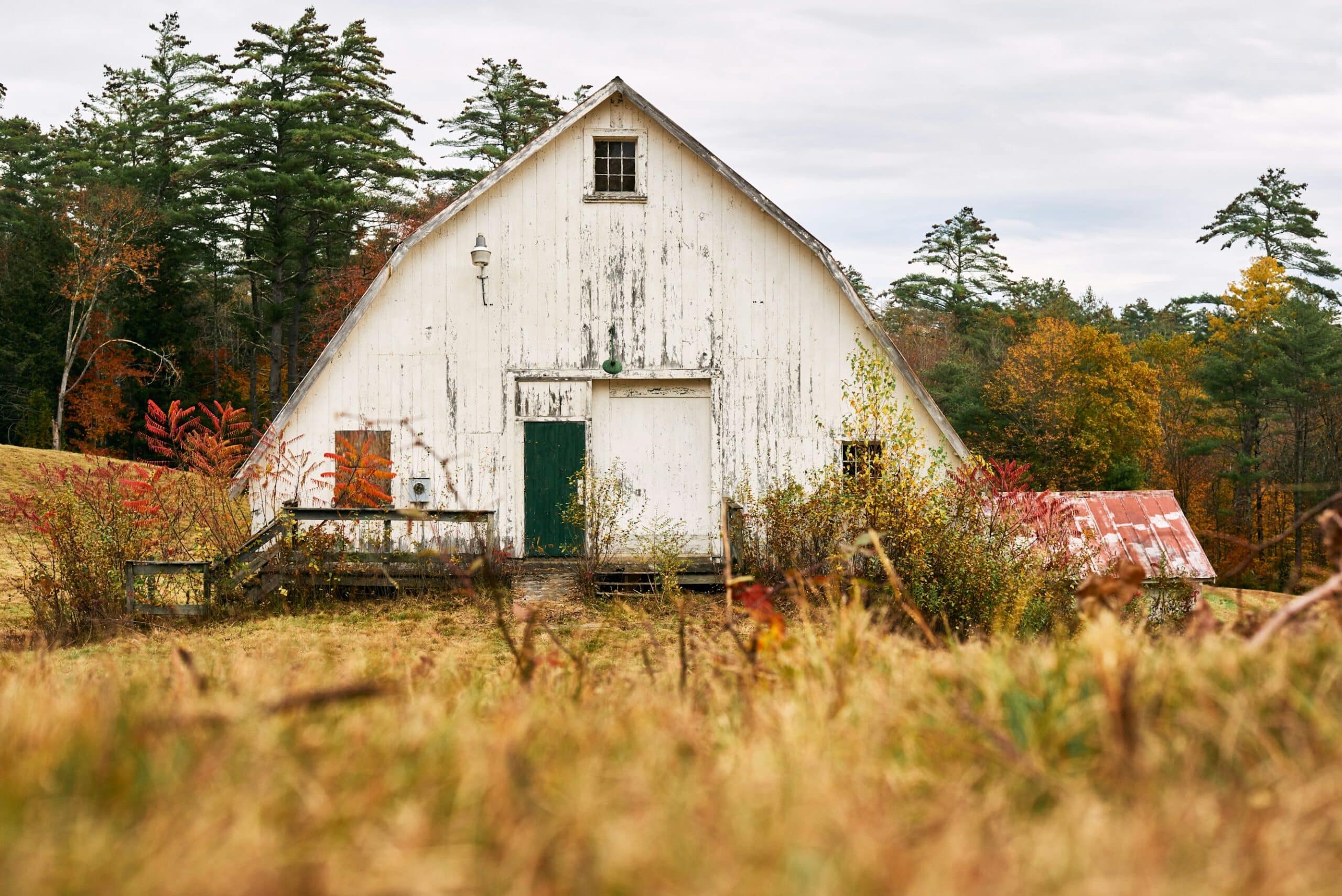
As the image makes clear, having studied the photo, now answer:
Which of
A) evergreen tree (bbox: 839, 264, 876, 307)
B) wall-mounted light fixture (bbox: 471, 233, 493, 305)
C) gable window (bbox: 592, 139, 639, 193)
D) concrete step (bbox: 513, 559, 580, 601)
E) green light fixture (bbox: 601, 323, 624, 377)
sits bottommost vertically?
concrete step (bbox: 513, 559, 580, 601)

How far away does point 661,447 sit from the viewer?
14680 millimetres

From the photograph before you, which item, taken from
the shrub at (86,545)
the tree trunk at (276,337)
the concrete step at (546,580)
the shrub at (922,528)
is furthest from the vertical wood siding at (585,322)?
the tree trunk at (276,337)

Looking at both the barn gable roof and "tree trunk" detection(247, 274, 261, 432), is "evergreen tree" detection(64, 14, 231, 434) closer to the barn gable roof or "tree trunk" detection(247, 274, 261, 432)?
"tree trunk" detection(247, 274, 261, 432)

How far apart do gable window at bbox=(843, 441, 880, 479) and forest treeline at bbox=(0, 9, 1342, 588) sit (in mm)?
25472

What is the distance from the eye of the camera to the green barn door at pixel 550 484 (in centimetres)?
1437

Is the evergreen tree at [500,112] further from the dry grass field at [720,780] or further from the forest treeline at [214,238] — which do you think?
the dry grass field at [720,780]

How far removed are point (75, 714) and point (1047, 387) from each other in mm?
39755

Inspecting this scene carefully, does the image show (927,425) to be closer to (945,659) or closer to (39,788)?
(945,659)

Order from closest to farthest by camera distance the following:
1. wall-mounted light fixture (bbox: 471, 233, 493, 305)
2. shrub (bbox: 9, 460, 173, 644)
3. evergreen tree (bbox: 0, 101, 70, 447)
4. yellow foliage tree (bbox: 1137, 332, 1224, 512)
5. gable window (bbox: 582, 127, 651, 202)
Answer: shrub (bbox: 9, 460, 173, 644)
wall-mounted light fixture (bbox: 471, 233, 493, 305)
gable window (bbox: 582, 127, 651, 202)
evergreen tree (bbox: 0, 101, 70, 447)
yellow foliage tree (bbox: 1137, 332, 1224, 512)

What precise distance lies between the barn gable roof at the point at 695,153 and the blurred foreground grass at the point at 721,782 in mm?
Answer: 10903

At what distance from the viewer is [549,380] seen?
14.4 m

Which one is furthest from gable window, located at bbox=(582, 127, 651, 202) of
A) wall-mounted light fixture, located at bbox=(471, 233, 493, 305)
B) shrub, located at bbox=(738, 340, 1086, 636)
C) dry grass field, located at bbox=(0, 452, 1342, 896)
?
dry grass field, located at bbox=(0, 452, 1342, 896)

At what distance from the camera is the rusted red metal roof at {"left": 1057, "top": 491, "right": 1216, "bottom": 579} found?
17.4 metres

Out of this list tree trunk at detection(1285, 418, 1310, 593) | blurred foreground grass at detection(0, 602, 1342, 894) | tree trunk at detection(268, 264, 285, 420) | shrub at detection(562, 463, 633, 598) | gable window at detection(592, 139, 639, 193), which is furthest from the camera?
tree trunk at detection(268, 264, 285, 420)
